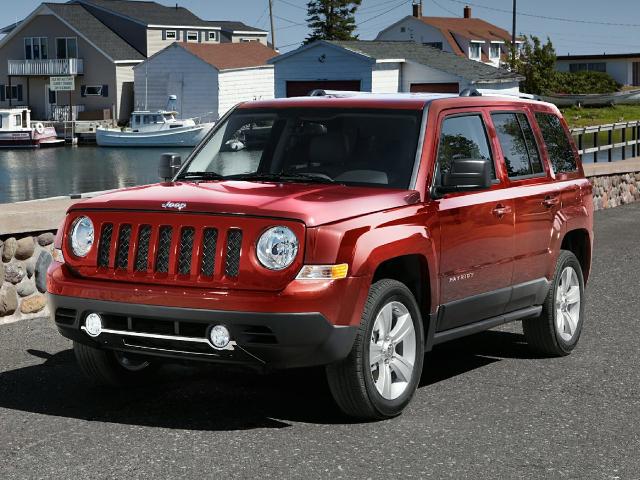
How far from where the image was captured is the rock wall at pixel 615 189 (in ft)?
71.1

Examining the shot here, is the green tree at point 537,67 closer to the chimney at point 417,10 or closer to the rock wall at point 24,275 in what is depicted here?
the chimney at point 417,10

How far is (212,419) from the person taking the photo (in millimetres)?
6930

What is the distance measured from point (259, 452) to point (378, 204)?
4.87 feet

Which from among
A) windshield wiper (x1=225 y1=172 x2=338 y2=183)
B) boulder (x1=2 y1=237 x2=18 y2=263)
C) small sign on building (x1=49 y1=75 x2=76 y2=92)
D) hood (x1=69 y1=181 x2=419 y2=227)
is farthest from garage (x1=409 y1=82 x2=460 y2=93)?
hood (x1=69 y1=181 x2=419 y2=227)

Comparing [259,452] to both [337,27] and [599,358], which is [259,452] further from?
[337,27]

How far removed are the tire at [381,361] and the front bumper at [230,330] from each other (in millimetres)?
157

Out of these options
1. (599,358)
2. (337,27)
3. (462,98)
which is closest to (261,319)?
(462,98)

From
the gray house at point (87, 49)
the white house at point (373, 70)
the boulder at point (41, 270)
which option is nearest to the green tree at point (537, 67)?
the gray house at point (87, 49)

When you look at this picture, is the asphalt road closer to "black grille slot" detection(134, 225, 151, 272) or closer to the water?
"black grille slot" detection(134, 225, 151, 272)

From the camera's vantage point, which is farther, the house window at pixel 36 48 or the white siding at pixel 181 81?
the house window at pixel 36 48

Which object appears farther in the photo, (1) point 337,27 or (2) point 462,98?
(1) point 337,27

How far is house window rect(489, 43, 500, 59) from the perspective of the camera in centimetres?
12145

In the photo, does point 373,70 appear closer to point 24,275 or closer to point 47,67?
point 47,67

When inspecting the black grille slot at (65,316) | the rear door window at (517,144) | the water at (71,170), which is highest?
the rear door window at (517,144)
